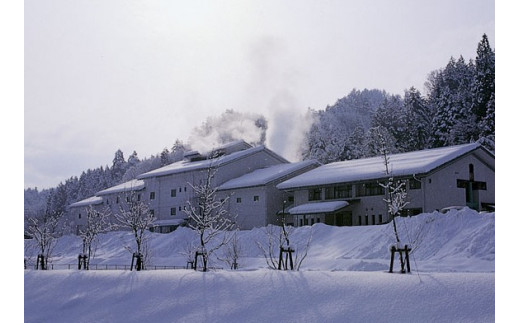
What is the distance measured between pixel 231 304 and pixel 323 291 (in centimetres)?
226

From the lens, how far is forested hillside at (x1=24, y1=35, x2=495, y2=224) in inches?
1713

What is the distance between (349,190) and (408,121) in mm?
28320

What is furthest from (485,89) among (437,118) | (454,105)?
(437,118)

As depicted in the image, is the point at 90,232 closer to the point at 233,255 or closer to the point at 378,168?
the point at 233,255

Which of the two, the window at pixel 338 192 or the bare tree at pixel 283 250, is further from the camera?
the window at pixel 338 192

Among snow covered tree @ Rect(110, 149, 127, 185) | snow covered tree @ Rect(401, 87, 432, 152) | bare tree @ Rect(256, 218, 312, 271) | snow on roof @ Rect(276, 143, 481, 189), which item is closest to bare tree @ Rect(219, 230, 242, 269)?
bare tree @ Rect(256, 218, 312, 271)

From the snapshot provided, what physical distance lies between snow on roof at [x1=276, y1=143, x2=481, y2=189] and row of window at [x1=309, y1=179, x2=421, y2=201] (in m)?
0.83

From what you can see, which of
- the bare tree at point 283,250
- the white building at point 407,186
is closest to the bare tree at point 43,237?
the bare tree at point 283,250

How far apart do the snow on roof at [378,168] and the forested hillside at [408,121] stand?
9.18 ft

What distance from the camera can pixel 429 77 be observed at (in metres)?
59.0

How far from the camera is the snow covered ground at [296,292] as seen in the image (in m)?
11.5

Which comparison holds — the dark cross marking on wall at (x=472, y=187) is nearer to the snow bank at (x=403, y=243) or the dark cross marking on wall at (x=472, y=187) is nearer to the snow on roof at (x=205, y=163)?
the snow bank at (x=403, y=243)
